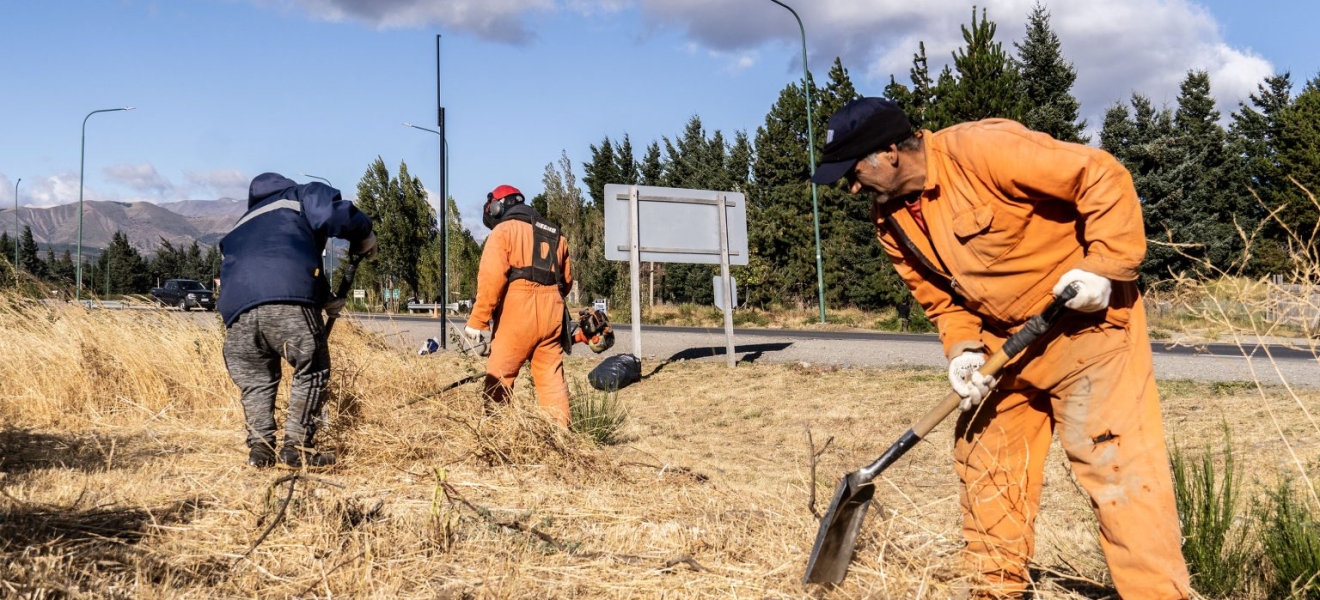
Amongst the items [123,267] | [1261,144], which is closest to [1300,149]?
[1261,144]

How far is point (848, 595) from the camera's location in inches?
122

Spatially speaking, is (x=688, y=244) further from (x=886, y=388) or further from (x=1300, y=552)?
(x=1300, y=552)

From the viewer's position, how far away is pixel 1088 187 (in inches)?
117

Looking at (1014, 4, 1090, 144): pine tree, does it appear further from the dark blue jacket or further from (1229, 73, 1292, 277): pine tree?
the dark blue jacket

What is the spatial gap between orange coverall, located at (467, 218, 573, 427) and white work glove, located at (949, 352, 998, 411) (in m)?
3.62

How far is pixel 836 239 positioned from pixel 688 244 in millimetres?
19580

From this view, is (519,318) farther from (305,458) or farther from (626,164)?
(626,164)

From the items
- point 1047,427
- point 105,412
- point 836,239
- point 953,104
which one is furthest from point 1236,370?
point 836,239

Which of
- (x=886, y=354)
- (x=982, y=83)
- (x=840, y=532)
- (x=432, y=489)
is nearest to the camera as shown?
(x=840, y=532)

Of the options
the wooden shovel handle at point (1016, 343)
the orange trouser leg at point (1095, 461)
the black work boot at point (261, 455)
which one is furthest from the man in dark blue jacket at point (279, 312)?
the orange trouser leg at point (1095, 461)

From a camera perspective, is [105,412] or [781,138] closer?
[105,412]

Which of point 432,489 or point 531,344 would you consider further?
point 531,344

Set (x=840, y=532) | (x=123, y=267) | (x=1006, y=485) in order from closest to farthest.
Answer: (x=840, y=532), (x=1006, y=485), (x=123, y=267)

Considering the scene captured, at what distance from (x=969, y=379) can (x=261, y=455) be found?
357cm
